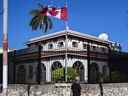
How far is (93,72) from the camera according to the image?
24.5 meters

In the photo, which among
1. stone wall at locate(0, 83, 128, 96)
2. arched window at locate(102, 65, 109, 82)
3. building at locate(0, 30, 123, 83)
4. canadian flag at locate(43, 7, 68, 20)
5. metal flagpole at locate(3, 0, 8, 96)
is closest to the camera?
metal flagpole at locate(3, 0, 8, 96)

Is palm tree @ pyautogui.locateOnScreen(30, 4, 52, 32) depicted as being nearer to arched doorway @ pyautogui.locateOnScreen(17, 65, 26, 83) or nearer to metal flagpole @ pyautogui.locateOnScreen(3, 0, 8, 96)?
arched doorway @ pyautogui.locateOnScreen(17, 65, 26, 83)

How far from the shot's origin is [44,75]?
2647 centimetres

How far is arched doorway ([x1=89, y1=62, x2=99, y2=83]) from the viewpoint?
24047 mm

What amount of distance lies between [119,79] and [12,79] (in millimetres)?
8379

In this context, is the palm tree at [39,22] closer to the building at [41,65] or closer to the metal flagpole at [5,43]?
the building at [41,65]

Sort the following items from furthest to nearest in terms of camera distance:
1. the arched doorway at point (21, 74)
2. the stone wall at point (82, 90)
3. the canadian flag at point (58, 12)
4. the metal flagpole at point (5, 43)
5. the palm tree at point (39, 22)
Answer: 1. the palm tree at point (39, 22)
2. the arched doorway at point (21, 74)
3. the canadian flag at point (58, 12)
4. the stone wall at point (82, 90)
5. the metal flagpole at point (5, 43)

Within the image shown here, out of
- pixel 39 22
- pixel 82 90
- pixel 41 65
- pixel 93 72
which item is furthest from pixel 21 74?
pixel 39 22

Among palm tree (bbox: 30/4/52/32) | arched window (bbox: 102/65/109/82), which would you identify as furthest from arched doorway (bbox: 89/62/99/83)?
palm tree (bbox: 30/4/52/32)

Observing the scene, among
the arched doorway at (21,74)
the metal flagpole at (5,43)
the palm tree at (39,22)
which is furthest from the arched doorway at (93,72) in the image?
the palm tree at (39,22)

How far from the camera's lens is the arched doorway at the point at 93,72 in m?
24.0

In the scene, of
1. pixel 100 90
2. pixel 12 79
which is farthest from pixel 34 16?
pixel 100 90

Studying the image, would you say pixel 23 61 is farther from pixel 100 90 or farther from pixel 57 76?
pixel 100 90

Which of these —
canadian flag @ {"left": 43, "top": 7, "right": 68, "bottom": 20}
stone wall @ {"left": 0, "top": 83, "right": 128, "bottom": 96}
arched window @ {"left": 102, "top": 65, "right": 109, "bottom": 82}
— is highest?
canadian flag @ {"left": 43, "top": 7, "right": 68, "bottom": 20}
